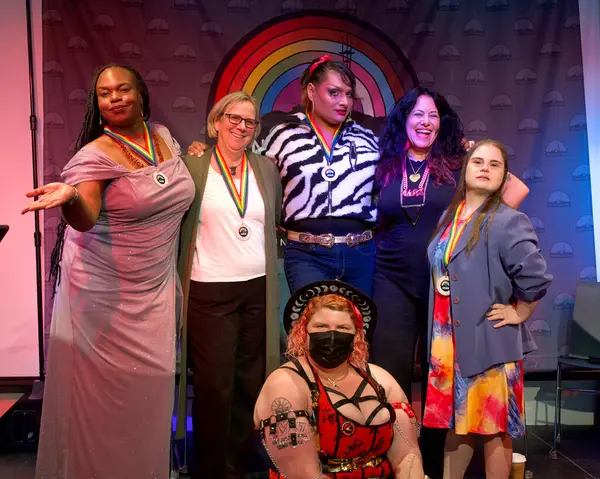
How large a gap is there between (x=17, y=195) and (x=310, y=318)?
261 centimetres

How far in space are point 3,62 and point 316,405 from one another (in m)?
3.21

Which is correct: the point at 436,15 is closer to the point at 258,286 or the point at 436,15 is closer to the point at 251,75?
the point at 251,75

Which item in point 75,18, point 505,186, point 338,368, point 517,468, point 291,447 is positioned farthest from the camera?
point 75,18

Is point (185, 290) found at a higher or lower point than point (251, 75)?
lower

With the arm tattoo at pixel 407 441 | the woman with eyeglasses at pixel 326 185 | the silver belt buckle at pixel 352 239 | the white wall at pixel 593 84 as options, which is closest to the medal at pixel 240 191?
the woman with eyeglasses at pixel 326 185

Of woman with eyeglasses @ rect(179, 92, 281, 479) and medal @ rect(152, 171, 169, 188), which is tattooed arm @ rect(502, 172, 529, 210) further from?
medal @ rect(152, 171, 169, 188)

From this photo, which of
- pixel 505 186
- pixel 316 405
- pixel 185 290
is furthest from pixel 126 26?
pixel 316 405

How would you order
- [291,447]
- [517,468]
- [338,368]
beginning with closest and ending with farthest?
1. [291,447]
2. [338,368]
3. [517,468]

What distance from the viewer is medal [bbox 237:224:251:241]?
342cm

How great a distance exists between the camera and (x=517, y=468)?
325 centimetres

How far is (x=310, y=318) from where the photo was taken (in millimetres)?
2799

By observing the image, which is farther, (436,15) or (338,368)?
(436,15)

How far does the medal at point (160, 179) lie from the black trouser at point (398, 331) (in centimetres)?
120

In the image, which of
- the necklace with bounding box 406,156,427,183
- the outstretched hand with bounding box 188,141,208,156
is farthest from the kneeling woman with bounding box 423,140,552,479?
the outstretched hand with bounding box 188,141,208,156
